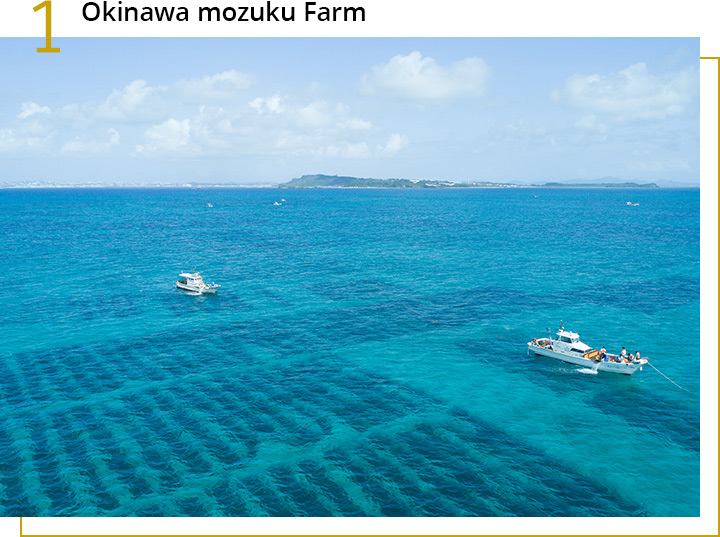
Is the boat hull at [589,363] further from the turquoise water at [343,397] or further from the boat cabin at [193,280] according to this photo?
the boat cabin at [193,280]

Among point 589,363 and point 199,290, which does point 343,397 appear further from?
point 199,290

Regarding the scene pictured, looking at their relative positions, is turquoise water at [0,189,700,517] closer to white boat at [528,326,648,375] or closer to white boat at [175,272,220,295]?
white boat at [528,326,648,375]

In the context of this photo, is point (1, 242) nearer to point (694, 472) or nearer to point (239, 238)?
point (239, 238)

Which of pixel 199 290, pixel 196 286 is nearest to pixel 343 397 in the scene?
pixel 199 290

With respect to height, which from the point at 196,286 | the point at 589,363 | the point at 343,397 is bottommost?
the point at 343,397

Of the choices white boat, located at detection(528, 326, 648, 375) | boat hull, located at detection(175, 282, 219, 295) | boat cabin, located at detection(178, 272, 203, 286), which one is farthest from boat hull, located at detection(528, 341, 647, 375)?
boat cabin, located at detection(178, 272, 203, 286)

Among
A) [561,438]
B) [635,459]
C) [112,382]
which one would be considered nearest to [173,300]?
[112,382]
